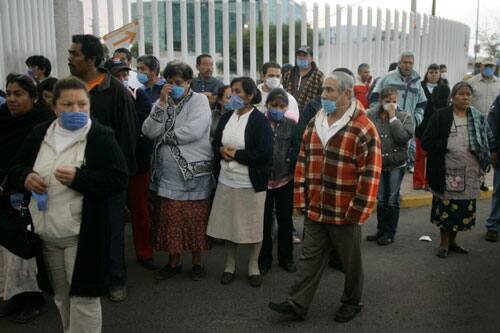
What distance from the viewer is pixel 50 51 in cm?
753

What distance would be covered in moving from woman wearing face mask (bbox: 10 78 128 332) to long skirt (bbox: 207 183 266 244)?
1670 millimetres

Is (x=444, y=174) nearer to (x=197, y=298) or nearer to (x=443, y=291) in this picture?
(x=443, y=291)

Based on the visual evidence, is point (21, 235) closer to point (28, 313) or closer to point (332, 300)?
point (28, 313)

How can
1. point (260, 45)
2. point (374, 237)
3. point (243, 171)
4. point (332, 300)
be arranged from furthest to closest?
point (260, 45) < point (374, 237) < point (243, 171) < point (332, 300)

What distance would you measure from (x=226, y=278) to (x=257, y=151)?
4.02 ft

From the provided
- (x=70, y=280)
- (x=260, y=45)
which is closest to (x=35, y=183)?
(x=70, y=280)

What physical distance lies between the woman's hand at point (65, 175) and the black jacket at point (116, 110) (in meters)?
1.26

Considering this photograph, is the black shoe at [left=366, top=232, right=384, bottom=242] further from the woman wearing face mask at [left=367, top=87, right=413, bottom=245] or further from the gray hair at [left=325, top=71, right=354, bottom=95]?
the gray hair at [left=325, top=71, right=354, bottom=95]

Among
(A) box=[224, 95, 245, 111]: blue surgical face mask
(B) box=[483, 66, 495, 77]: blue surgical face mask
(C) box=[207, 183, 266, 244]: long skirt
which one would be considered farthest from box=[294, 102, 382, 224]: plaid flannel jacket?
(B) box=[483, 66, 495, 77]: blue surgical face mask

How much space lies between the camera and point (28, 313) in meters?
4.16

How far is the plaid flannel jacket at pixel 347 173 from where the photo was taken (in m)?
3.82

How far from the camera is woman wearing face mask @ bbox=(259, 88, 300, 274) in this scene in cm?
508

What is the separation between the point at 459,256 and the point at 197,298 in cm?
296

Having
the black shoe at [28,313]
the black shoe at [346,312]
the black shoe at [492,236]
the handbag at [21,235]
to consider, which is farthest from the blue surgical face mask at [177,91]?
the black shoe at [492,236]
